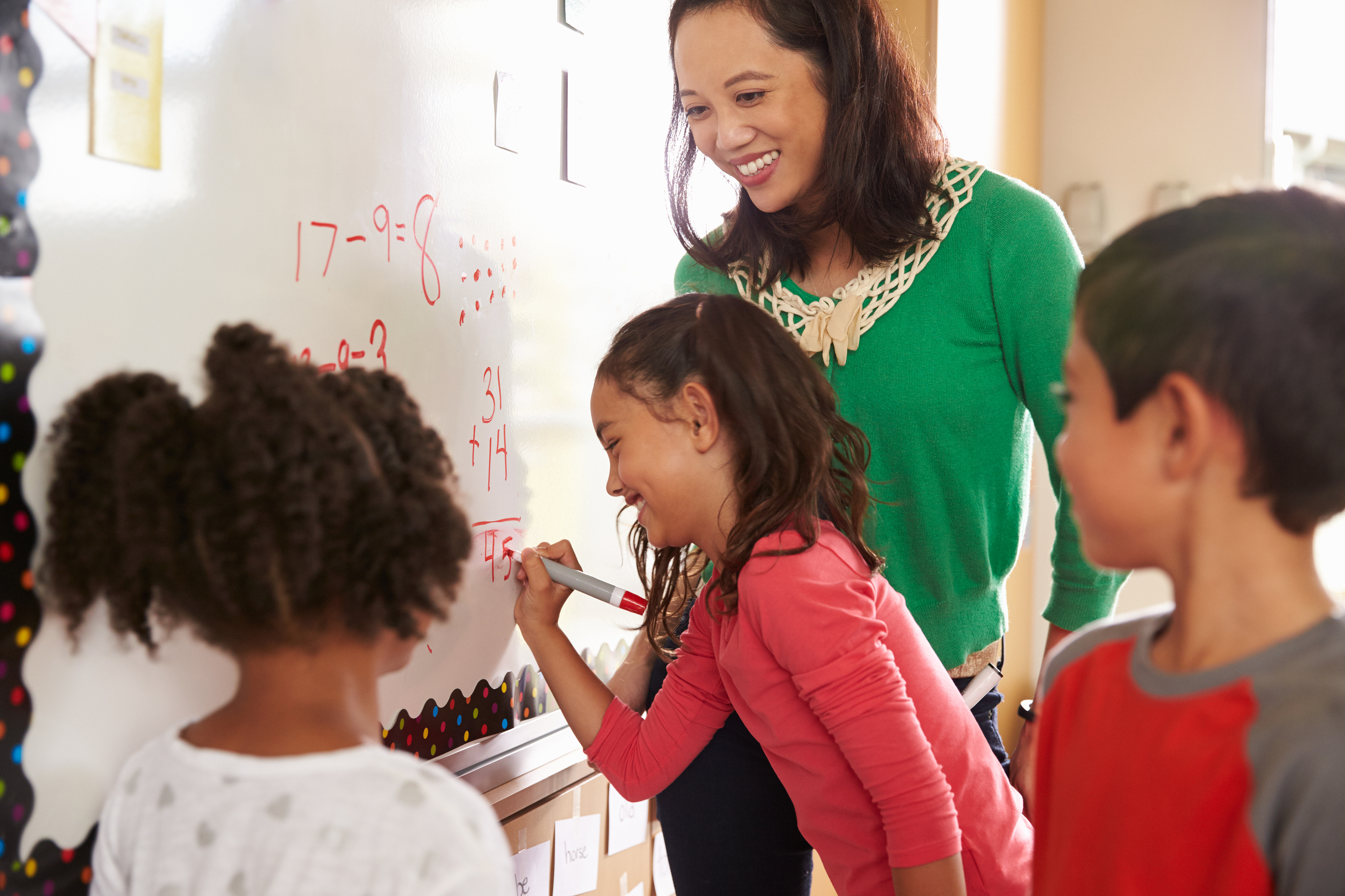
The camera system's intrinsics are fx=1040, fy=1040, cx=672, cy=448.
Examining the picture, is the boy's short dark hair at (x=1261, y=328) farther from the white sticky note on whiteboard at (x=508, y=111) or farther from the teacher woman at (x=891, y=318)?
the white sticky note on whiteboard at (x=508, y=111)

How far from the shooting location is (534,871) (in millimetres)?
1110

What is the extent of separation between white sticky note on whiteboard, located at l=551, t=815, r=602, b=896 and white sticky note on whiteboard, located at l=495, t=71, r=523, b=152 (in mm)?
730

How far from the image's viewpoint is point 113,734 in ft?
2.12

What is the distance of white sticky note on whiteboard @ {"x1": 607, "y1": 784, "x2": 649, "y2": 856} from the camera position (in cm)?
126

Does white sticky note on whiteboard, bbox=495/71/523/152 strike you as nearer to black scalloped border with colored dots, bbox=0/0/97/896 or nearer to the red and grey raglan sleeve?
black scalloped border with colored dots, bbox=0/0/97/896

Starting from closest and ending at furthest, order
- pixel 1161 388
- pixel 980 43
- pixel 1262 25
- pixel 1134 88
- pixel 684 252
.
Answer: pixel 1161 388
pixel 684 252
pixel 980 43
pixel 1262 25
pixel 1134 88

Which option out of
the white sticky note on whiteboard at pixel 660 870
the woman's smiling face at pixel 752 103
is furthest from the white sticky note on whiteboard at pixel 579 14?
the white sticky note on whiteboard at pixel 660 870

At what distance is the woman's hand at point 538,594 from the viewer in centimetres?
103

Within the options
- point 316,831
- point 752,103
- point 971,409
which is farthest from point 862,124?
point 316,831

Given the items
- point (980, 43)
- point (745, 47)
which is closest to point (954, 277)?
point (745, 47)

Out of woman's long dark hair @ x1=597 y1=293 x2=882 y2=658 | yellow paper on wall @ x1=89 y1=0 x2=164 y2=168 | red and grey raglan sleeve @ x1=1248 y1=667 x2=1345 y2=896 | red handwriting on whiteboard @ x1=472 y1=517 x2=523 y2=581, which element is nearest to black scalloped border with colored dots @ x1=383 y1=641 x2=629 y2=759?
red handwriting on whiteboard @ x1=472 y1=517 x2=523 y2=581

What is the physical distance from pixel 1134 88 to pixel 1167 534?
2476 millimetres

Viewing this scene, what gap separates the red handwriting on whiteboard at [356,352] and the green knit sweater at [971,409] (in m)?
0.44

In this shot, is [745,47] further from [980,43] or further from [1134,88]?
[1134,88]
